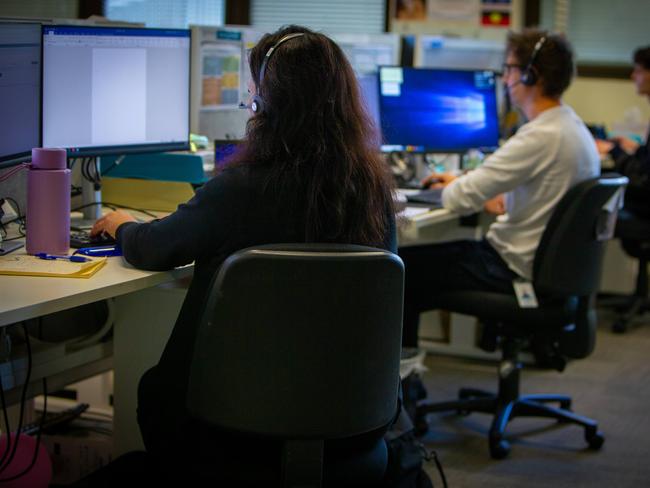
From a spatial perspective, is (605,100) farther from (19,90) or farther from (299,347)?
(299,347)

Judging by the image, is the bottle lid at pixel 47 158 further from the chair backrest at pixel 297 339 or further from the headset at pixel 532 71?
the headset at pixel 532 71

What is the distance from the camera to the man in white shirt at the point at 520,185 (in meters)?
2.68

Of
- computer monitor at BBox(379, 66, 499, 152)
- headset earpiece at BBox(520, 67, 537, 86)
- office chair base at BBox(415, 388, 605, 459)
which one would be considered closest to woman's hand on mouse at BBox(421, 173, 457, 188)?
computer monitor at BBox(379, 66, 499, 152)

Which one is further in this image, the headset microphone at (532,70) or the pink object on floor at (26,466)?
the headset microphone at (532,70)

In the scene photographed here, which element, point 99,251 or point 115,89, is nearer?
point 99,251

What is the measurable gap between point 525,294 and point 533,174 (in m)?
0.34

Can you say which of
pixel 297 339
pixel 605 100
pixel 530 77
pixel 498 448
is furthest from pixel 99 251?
pixel 605 100

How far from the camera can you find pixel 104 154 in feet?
7.31

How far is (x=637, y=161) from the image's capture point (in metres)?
4.34

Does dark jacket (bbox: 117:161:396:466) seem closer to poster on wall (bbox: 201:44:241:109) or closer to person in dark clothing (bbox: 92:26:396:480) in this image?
person in dark clothing (bbox: 92:26:396:480)

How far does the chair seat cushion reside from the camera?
8.77 ft

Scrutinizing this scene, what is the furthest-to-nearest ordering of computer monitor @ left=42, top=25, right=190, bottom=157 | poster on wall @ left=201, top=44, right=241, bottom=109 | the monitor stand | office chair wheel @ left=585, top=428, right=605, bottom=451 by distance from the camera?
poster on wall @ left=201, top=44, right=241, bottom=109
office chair wheel @ left=585, top=428, right=605, bottom=451
the monitor stand
computer monitor @ left=42, top=25, right=190, bottom=157

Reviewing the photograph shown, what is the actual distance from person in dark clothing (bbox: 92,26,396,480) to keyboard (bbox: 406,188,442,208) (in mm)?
1377

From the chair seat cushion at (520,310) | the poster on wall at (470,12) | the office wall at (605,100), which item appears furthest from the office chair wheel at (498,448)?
the poster on wall at (470,12)
